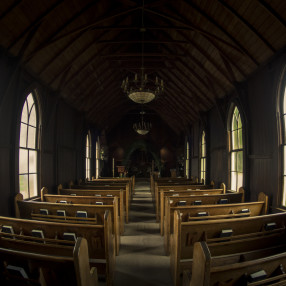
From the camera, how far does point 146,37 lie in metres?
9.87

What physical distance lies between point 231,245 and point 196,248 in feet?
7.33

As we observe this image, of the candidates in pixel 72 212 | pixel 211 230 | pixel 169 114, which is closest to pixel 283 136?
pixel 211 230

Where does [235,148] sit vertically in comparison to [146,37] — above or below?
below

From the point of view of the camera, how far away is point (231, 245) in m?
3.73

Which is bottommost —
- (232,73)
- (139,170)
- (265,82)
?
(139,170)

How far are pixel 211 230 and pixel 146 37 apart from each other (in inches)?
349

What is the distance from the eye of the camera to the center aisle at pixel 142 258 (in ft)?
12.3

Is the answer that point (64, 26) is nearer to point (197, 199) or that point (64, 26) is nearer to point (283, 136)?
point (197, 199)

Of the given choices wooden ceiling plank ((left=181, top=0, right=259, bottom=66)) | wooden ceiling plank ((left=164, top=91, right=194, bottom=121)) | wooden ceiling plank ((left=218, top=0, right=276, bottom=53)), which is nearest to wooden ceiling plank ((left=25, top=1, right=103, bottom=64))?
wooden ceiling plank ((left=181, top=0, right=259, bottom=66))

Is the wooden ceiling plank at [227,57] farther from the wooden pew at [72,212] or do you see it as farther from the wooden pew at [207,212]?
the wooden pew at [72,212]

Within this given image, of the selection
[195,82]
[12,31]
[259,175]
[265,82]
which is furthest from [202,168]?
[12,31]

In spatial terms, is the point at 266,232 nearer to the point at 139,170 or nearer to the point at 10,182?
the point at 10,182

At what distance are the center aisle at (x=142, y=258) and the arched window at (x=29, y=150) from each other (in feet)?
11.1

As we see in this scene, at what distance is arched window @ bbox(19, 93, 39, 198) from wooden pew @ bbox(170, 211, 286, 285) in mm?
5129
